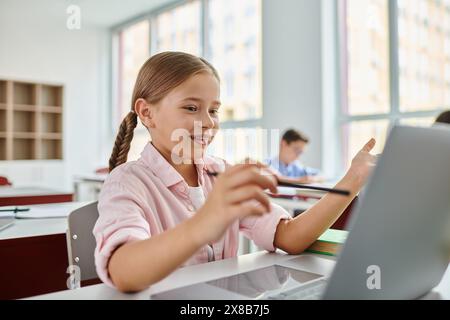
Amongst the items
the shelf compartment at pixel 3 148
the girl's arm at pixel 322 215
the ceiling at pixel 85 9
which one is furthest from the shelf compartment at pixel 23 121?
the girl's arm at pixel 322 215

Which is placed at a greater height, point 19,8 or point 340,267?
point 19,8

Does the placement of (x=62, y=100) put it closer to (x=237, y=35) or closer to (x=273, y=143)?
(x=237, y=35)

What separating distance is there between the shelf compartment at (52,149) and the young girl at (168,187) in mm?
6091

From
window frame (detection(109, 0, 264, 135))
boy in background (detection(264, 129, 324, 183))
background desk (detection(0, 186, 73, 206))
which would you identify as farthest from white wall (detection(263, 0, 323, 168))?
background desk (detection(0, 186, 73, 206))

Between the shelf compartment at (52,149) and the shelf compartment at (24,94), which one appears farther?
the shelf compartment at (52,149)

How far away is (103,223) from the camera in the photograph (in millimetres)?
756

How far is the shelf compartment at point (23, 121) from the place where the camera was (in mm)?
6355

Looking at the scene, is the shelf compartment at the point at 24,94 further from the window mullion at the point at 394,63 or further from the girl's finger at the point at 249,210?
the girl's finger at the point at 249,210

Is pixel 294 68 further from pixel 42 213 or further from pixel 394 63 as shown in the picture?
pixel 42 213

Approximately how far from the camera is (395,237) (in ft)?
1.89

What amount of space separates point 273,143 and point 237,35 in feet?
5.58

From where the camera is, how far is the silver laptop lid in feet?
1.69

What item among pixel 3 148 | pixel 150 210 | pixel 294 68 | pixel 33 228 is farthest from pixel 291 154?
pixel 3 148
